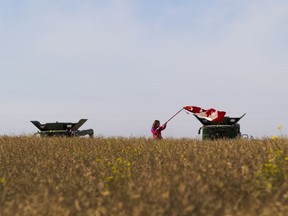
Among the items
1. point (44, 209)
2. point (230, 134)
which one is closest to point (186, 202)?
point (44, 209)

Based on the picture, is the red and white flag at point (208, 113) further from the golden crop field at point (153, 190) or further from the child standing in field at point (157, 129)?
the golden crop field at point (153, 190)

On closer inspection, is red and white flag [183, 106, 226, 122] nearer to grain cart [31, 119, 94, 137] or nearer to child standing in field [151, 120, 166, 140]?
child standing in field [151, 120, 166, 140]

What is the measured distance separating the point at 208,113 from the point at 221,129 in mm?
1185

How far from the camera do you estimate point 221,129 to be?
55.2 ft

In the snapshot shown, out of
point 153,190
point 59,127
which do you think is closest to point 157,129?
point 59,127

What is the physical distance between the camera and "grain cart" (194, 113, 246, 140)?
16.8m

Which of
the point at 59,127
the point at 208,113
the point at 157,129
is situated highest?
the point at 208,113

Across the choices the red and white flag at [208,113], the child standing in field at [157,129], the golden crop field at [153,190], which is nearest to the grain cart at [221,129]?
the red and white flag at [208,113]

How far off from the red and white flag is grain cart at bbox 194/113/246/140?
769 millimetres

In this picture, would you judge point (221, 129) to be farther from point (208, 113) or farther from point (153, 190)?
point (153, 190)

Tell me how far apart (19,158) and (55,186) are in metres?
3.13

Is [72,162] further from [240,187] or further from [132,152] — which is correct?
[240,187]

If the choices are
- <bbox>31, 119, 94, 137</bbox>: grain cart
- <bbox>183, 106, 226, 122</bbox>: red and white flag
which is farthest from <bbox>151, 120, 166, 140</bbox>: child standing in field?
<bbox>31, 119, 94, 137</bbox>: grain cart

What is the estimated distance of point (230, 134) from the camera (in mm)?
16969
